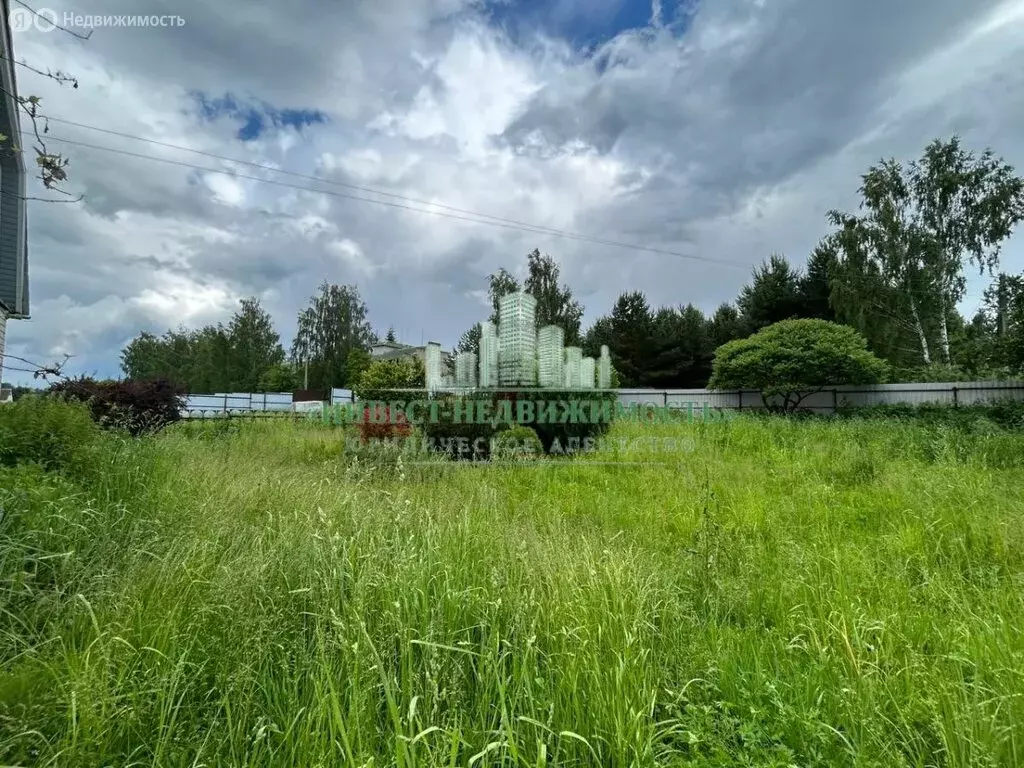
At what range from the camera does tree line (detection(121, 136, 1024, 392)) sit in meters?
15.7

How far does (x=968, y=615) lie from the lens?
2268 millimetres

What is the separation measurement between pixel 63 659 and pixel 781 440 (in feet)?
28.7

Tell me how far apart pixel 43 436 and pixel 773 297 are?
1030 inches

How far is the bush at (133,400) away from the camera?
7633mm

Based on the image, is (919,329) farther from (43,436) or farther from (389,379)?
(43,436)

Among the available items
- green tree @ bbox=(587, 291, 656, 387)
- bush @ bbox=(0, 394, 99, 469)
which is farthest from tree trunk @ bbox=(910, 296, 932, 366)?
bush @ bbox=(0, 394, 99, 469)

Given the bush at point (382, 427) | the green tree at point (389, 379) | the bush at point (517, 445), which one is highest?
the green tree at point (389, 379)

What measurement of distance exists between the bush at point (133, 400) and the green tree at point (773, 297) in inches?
943

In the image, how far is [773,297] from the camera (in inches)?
904

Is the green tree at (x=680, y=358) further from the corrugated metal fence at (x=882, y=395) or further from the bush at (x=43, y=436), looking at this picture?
the bush at (x=43, y=436)

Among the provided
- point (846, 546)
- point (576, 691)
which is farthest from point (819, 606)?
point (576, 691)
